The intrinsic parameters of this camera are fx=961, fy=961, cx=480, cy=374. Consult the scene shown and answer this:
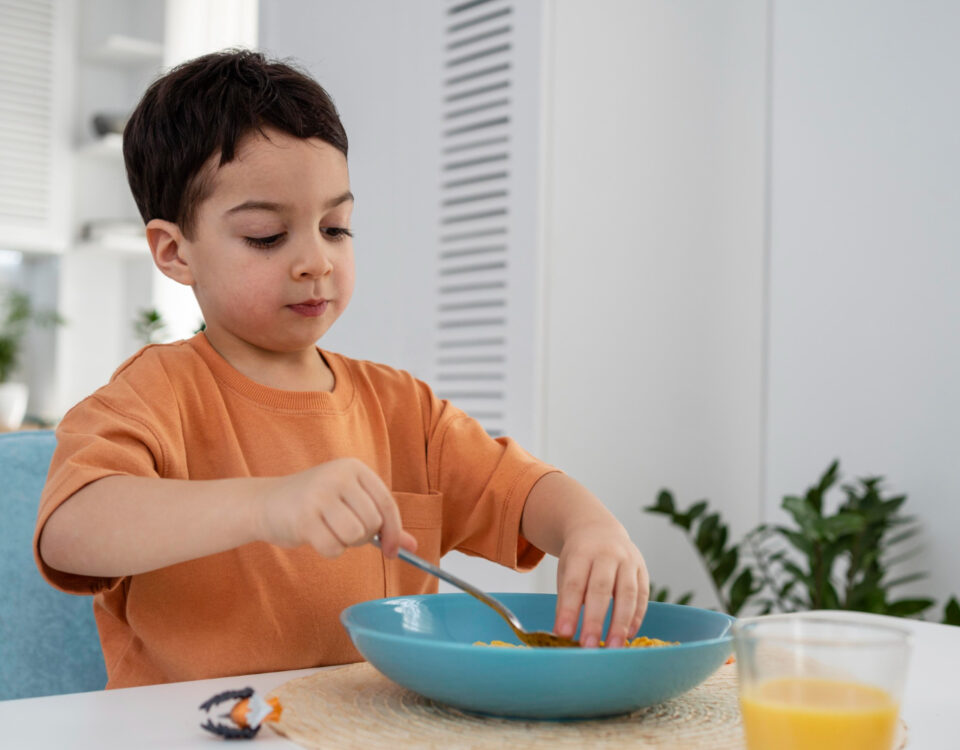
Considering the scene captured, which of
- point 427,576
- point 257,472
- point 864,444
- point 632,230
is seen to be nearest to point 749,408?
point 864,444

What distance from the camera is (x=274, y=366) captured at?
99cm

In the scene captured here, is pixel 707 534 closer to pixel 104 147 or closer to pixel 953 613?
pixel 953 613

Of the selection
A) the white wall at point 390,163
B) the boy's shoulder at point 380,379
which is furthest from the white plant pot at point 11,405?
the boy's shoulder at point 380,379

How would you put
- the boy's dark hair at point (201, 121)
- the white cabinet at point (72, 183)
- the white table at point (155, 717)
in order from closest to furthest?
the white table at point (155, 717)
the boy's dark hair at point (201, 121)
the white cabinet at point (72, 183)

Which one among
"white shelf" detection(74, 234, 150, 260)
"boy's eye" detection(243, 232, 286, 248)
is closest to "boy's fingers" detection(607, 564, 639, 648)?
"boy's eye" detection(243, 232, 286, 248)

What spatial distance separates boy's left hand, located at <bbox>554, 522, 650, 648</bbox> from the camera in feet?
2.27

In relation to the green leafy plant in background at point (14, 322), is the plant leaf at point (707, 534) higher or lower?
lower

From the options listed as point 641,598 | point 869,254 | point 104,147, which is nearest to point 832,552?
point 869,254

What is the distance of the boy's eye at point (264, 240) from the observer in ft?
2.96

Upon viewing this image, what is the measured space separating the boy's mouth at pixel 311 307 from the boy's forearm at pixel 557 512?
0.91 ft

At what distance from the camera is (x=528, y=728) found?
0.56m

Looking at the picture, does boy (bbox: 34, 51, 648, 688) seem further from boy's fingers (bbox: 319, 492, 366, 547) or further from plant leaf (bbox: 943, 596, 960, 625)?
plant leaf (bbox: 943, 596, 960, 625)

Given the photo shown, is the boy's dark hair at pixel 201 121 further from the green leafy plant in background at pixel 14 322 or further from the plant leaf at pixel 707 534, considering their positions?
the green leafy plant in background at pixel 14 322

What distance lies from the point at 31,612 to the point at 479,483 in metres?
0.47
